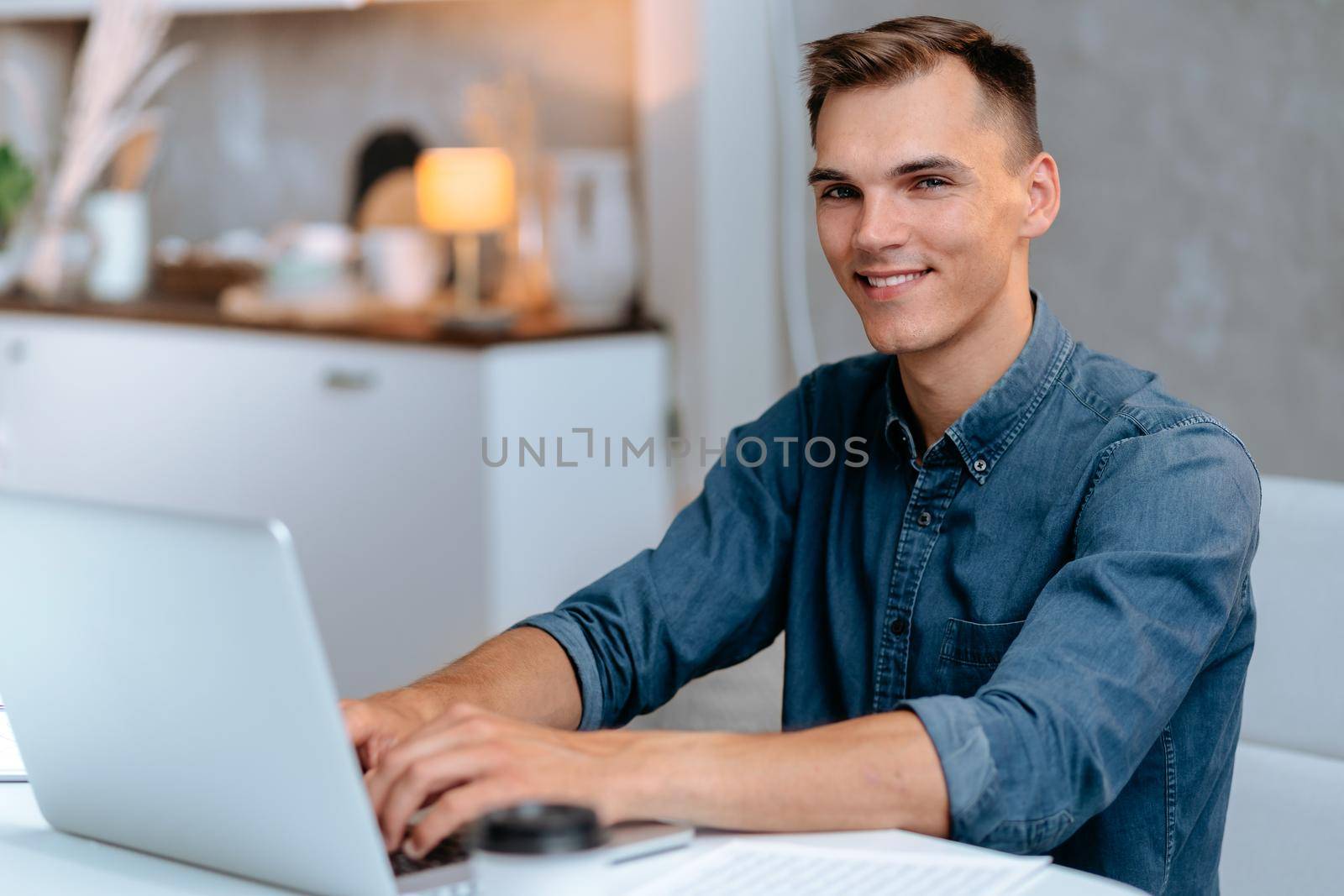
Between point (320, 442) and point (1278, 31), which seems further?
point (320, 442)

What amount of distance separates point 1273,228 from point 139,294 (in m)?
2.53

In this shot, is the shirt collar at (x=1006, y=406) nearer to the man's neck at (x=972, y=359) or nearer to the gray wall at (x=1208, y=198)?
the man's neck at (x=972, y=359)

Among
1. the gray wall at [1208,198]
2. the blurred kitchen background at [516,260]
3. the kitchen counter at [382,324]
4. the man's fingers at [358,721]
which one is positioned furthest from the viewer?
the kitchen counter at [382,324]

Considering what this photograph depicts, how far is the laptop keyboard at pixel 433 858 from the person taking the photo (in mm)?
902

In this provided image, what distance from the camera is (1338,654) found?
48.1 inches

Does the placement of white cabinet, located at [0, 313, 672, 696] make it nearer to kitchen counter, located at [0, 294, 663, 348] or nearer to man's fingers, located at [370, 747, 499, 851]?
kitchen counter, located at [0, 294, 663, 348]

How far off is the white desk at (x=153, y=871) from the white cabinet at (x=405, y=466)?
5.83 feet

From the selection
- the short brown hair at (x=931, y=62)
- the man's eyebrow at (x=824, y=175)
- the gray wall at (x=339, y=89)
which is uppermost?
the gray wall at (x=339, y=89)

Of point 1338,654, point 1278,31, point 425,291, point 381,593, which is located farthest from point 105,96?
point 1338,654

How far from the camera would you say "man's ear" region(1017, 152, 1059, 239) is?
4.43 ft

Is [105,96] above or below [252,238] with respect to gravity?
above

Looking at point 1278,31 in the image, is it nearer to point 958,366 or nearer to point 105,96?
point 958,366

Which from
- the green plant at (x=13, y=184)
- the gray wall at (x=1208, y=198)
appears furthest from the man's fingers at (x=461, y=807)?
the green plant at (x=13, y=184)

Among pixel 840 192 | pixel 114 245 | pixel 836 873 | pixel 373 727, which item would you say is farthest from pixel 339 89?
pixel 836 873
